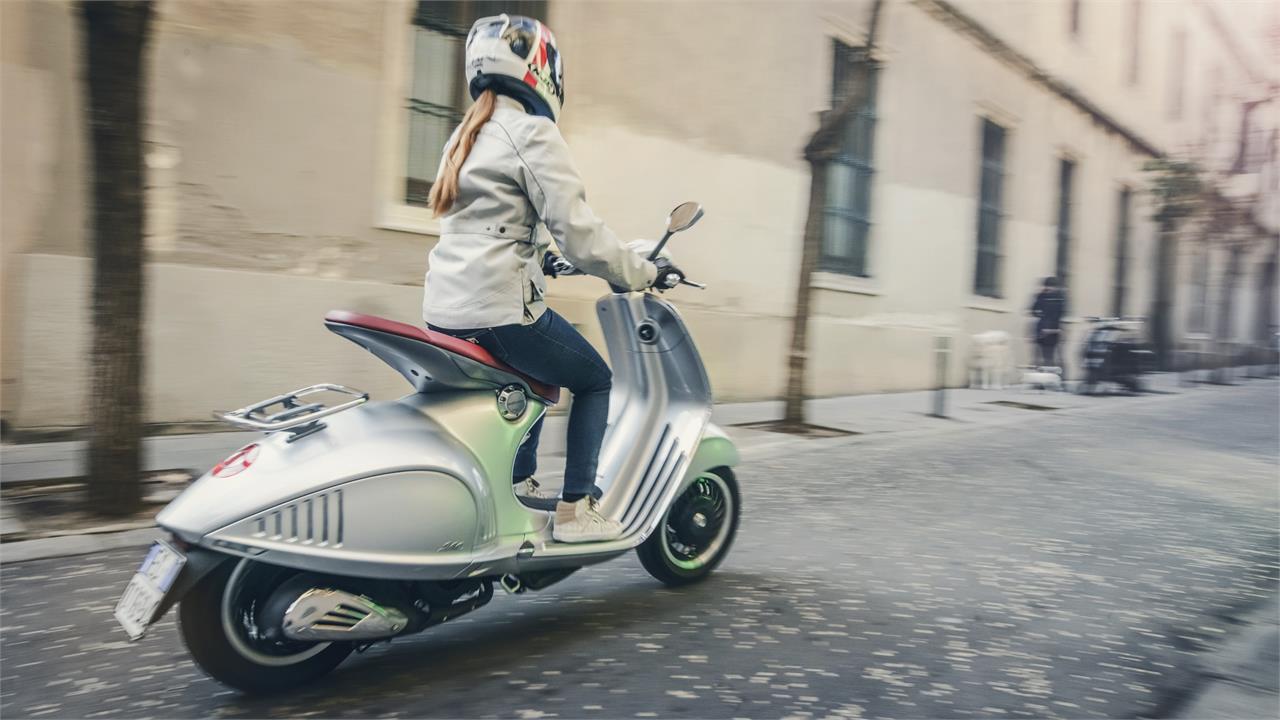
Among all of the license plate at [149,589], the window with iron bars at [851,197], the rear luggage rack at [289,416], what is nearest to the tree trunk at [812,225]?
the window with iron bars at [851,197]

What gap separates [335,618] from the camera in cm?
253

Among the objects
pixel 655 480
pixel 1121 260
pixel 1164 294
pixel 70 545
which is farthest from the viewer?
pixel 1121 260

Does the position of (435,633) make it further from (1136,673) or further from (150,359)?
(150,359)

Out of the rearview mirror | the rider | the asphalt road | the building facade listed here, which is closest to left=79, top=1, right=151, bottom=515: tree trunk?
the building facade

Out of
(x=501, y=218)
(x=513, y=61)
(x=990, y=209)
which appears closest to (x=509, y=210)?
(x=501, y=218)

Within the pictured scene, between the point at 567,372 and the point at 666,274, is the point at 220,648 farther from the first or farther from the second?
the point at 666,274

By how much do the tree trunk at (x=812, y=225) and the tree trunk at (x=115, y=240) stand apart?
5.95 metres

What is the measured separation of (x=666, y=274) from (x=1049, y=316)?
1392cm

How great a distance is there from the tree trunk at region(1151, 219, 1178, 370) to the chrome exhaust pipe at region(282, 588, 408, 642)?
65.5ft

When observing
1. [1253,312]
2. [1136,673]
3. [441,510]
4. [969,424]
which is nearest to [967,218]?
[969,424]

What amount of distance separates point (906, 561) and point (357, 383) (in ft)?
16.6

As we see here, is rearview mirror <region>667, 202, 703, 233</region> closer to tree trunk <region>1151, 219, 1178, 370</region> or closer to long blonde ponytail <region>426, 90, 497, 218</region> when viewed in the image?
long blonde ponytail <region>426, 90, 497, 218</region>

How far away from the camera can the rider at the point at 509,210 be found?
9.37 feet

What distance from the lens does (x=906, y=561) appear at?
4.55 meters
